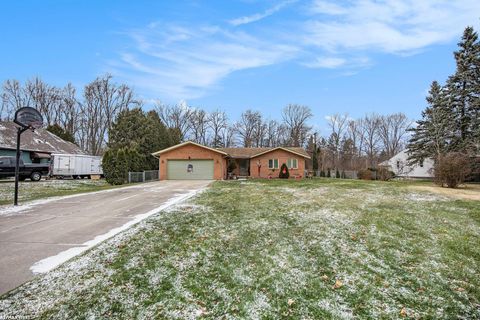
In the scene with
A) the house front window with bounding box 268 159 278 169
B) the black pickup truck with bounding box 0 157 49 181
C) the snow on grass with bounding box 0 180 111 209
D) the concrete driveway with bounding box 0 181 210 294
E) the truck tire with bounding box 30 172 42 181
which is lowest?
the concrete driveway with bounding box 0 181 210 294

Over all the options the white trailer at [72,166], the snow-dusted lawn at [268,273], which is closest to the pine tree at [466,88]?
the snow-dusted lawn at [268,273]

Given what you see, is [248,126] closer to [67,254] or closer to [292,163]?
[292,163]

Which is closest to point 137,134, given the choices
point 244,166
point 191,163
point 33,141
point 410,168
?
point 33,141

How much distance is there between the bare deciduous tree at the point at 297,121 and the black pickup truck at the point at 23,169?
37.4 m

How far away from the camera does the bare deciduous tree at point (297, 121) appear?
50.0 meters

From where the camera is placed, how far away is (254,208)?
980 centimetres

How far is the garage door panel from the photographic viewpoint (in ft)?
84.0

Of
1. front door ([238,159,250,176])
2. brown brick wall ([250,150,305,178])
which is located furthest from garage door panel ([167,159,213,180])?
front door ([238,159,250,176])

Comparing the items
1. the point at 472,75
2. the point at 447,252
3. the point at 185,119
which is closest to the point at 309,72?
the point at 472,75

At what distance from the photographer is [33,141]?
29344mm

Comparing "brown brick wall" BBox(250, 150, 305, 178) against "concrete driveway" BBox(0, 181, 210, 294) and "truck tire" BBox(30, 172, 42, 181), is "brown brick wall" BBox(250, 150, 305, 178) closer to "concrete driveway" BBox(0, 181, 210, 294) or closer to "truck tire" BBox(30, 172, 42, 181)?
"concrete driveway" BBox(0, 181, 210, 294)

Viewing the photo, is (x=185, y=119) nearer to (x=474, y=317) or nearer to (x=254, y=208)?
(x=254, y=208)

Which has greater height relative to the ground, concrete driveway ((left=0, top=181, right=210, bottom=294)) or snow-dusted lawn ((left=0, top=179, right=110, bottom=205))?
snow-dusted lawn ((left=0, top=179, right=110, bottom=205))

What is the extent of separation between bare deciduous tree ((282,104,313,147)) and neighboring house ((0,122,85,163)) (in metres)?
34.4
